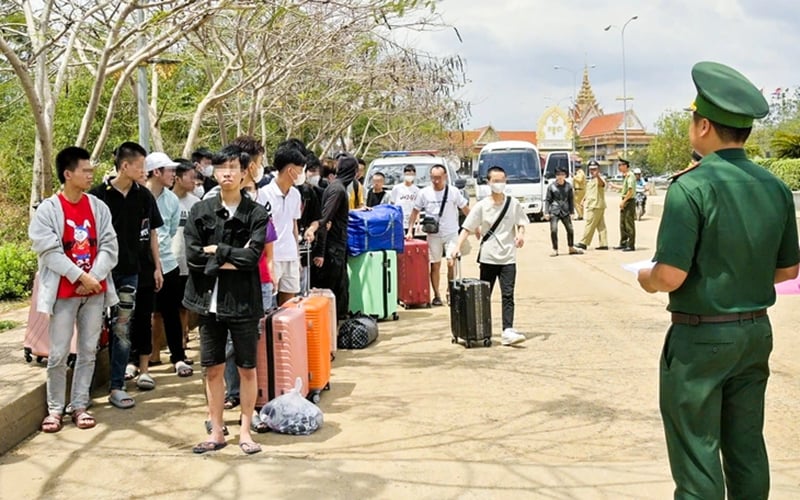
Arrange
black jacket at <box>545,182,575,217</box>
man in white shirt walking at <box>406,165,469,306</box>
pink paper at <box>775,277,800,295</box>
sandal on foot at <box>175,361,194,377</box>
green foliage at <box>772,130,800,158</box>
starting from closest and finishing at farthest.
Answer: pink paper at <box>775,277,800,295</box> → sandal on foot at <box>175,361,194,377</box> → man in white shirt walking at <box>406,165,469,306</box> → black jacket at <box>545,182,575,217</box> → green foliage at <box>772,130,800,158</box>

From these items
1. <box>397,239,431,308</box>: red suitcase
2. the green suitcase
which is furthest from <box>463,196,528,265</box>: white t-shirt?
<box>397,239,431,308</box>: red suitcase

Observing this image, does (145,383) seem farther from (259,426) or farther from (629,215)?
(629,215)

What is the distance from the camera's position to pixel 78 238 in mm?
5582

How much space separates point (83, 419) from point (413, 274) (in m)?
5.46

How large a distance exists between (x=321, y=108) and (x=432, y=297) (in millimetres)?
10099

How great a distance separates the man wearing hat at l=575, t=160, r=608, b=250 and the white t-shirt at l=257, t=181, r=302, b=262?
34.9ft

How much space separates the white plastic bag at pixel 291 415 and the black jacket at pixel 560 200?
11595mm

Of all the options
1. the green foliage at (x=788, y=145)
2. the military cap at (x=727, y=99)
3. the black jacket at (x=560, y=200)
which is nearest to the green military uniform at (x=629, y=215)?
the black jacket at (x=560, y=200)

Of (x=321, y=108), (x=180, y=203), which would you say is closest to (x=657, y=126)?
(x=321, y=108)

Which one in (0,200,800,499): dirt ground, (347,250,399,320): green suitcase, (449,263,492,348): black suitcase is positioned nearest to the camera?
(0,200,800,499): dirt ground

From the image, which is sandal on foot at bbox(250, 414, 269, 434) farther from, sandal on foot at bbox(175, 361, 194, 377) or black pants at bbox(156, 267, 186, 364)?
black pants at bbox(156, 267, 186, 364)

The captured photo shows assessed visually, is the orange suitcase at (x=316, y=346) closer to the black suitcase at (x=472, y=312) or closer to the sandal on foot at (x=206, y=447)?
the sandal on foot at (x=206, y=447)

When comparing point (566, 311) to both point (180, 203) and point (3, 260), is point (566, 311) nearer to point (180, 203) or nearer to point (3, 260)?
point (180, 203)

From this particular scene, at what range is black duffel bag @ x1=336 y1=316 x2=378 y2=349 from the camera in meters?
8.15
